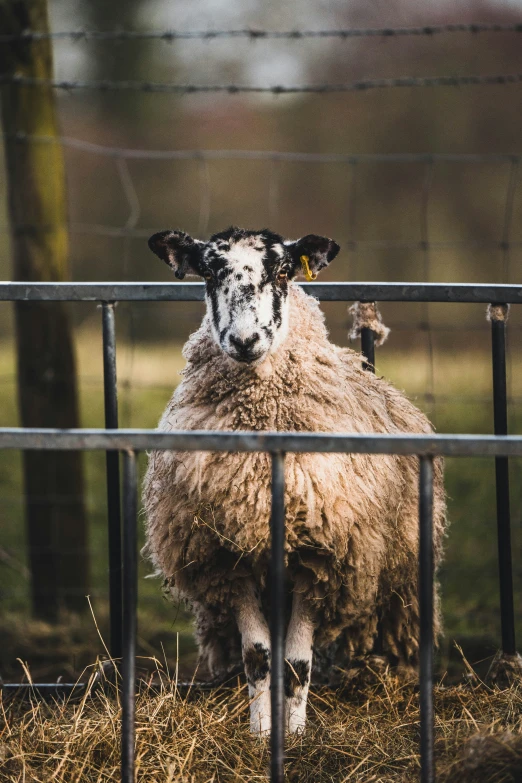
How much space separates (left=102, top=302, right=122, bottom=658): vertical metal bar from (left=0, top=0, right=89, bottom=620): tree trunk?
A: 1809 millimetres

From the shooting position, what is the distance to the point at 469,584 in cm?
516

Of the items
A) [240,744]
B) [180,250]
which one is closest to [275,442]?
[240,744]

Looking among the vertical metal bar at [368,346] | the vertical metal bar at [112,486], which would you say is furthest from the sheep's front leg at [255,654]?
the vertical metal bar at [368,346]

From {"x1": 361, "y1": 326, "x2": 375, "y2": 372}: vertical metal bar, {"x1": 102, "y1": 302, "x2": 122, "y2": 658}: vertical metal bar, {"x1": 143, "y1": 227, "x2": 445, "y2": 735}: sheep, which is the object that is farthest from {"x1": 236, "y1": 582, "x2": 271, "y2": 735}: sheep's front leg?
{"x1": 361, "y1": 326, "x2": 375, "y2": 372}: vertical metal bar

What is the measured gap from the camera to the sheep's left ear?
2955mm

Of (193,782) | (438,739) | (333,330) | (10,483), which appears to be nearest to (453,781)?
(438,739)

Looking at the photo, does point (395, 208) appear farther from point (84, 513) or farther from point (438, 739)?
point (438, 739)

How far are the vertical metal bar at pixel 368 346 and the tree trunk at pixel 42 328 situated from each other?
192 centimetres

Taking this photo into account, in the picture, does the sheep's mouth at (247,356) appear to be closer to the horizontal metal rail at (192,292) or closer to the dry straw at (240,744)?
the horizontal metal rail at (192,292)

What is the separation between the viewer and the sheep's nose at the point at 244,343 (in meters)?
2.64

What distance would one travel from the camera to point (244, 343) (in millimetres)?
2641

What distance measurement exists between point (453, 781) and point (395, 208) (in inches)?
478

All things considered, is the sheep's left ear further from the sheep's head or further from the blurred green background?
the blurred green background

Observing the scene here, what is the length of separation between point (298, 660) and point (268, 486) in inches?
22.0
